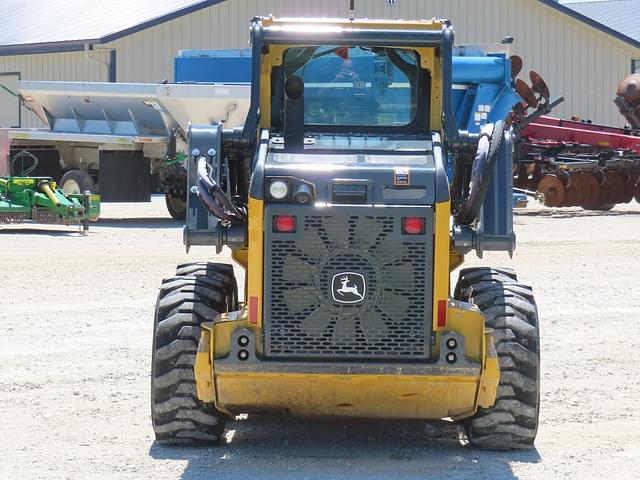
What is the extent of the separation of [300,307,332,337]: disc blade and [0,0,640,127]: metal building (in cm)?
2831

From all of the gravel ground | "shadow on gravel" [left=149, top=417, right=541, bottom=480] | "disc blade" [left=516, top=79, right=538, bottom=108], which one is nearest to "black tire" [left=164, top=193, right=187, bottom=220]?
the gravel ground

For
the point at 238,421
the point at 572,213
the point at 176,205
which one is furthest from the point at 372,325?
the point at 572,213

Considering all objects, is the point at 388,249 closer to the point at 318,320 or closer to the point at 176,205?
the point at 318,320

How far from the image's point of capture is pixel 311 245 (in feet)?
21.2

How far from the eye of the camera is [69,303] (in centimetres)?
1274

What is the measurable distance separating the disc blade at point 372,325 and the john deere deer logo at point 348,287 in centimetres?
9

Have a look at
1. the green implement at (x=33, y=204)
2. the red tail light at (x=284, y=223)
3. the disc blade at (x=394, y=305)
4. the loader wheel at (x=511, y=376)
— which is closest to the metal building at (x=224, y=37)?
the green implement at (x=33, y=204)

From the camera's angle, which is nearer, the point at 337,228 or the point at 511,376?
the point at 337,228

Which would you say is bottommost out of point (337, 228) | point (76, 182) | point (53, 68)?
point (337, 228)

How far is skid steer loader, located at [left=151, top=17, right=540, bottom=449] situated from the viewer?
21.3 ft

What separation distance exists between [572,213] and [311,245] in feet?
65.3

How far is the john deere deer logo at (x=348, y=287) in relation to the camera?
21.4 ft

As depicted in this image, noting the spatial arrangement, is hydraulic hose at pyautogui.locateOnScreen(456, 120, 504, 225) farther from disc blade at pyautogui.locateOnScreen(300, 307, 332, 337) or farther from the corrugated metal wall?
the corrugated metal wall

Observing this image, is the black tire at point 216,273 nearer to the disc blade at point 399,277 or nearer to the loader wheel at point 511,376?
the disc blade at point 399,277
